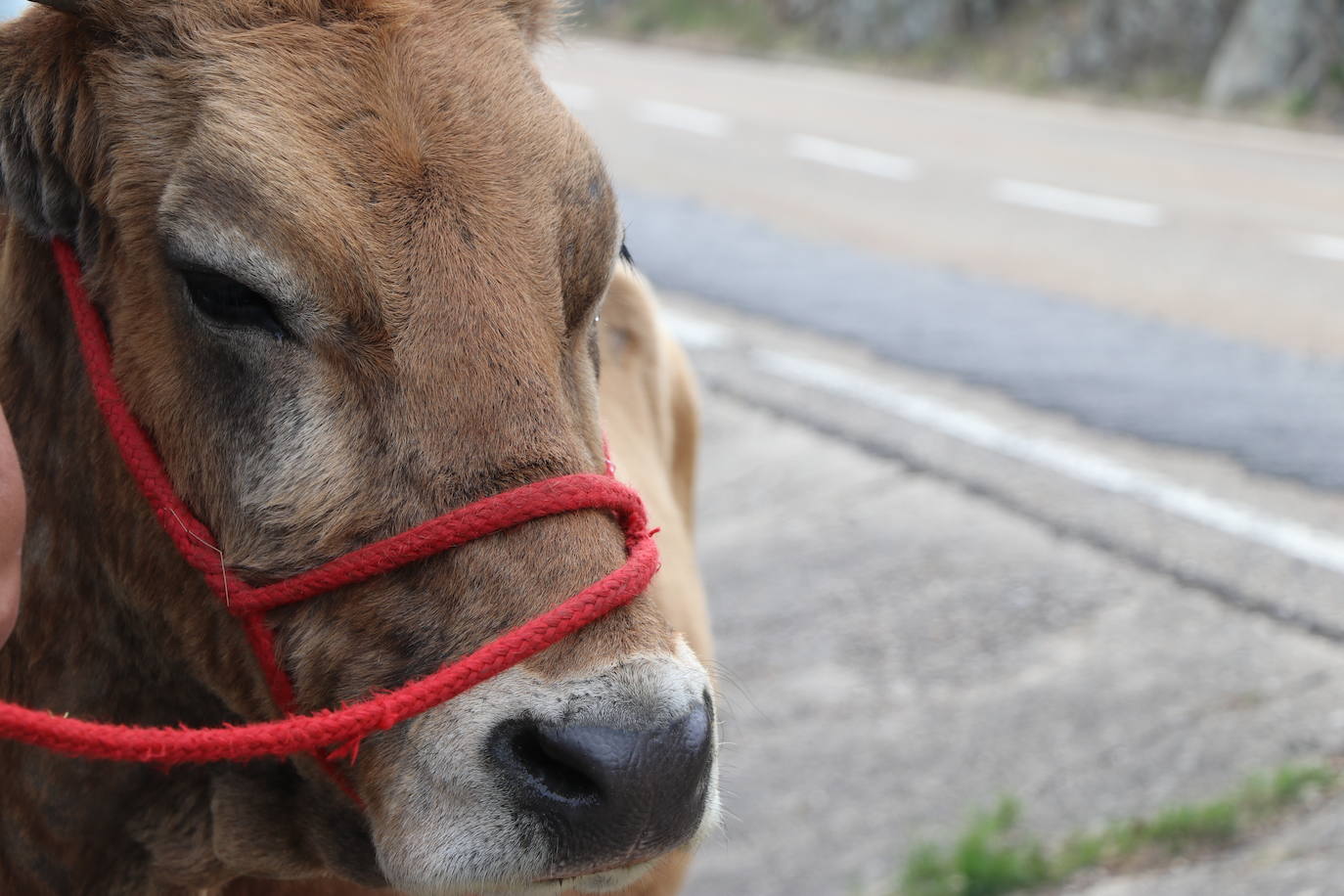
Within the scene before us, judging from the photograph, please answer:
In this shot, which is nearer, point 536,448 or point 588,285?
point 536,448

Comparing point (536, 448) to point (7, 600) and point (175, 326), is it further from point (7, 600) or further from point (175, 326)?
point (7, 600)

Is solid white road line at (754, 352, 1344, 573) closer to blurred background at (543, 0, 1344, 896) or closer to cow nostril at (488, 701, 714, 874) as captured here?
A: blurred background at (543, 0, 1344, 896)

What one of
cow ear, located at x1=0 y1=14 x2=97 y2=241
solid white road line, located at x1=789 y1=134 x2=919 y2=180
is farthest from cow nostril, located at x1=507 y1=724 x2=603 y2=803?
solid white road line, located at x1=789 y1=134 x2=919 y2=180

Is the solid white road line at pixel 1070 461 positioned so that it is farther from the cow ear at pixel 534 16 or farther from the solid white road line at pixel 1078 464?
the cow ear at pixel 534 16

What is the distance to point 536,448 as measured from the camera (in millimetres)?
2021

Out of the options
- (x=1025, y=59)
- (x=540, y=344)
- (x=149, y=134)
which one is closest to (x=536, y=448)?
(x=540, y=344)

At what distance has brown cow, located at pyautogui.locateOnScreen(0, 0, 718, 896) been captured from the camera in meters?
1.94

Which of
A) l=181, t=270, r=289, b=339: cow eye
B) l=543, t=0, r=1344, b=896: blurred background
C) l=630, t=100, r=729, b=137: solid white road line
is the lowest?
l=630, t=100, r=729, b=137: solid white road line

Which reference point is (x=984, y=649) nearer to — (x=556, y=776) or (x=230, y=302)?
(x=556, y=776)

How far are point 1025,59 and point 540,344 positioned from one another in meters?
17.9

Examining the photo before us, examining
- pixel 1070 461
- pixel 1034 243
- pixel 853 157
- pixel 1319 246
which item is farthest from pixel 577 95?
pixel 1070 461

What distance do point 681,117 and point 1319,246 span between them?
7979 mm

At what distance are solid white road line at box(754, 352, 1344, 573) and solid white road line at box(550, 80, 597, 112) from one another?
1060 centimetres

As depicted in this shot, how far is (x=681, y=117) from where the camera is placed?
55.4ft
